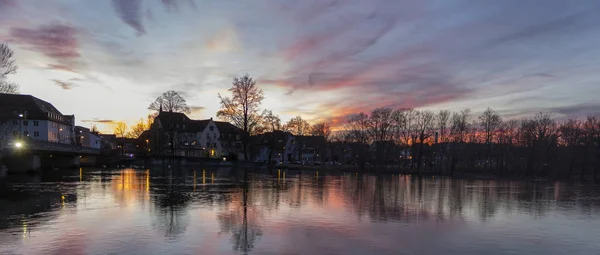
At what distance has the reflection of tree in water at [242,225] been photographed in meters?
13.9

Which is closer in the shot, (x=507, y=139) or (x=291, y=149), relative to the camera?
(x=507, y=139)

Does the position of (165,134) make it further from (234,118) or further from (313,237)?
(313,237)

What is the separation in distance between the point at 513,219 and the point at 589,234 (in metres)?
3.85

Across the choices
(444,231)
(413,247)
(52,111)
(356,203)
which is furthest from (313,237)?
(52,111)

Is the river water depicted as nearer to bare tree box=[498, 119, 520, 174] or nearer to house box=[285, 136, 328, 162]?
bare tree box=[498, 119, 520, 174]

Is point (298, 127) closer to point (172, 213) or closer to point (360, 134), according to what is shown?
point (360, 134)

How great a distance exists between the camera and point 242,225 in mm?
17109

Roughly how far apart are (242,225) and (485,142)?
Result: 97.2 m

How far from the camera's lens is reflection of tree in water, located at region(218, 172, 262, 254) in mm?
13913

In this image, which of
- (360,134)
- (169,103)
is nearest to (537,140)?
(360,134)

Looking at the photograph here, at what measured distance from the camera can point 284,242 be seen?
1423cm

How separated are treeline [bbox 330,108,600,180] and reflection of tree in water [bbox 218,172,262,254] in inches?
2675

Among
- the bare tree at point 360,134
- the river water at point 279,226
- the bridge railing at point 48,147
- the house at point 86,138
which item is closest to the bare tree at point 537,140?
the bare tree at point 360,134

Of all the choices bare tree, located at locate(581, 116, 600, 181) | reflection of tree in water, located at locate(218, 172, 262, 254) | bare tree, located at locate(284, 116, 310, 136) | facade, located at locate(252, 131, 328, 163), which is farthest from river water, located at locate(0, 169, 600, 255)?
facade, located at locate(252, 131, 328, 163)
